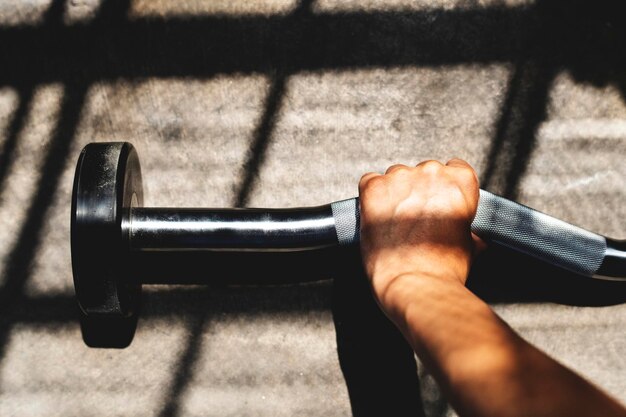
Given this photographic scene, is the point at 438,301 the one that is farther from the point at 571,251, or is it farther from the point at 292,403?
the point at 292,403

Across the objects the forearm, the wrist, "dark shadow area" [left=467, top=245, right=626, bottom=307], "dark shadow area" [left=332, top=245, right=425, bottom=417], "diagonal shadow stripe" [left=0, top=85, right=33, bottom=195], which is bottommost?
"dark shadow area" [left=332, top=245, right=425, bottom=417]

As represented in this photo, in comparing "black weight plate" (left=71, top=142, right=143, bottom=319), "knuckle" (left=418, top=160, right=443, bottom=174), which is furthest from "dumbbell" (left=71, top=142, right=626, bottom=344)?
"knuckle" (left=418, top=160, right=443, bottom=174)

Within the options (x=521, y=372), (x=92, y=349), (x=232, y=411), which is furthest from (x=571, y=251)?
(x=92, y=349)

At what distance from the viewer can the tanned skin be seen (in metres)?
0.58

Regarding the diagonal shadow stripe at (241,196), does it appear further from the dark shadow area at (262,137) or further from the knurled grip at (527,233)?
the knurled grip at (527,233)

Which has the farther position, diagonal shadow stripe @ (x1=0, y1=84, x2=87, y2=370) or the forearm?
diagonal shadow stripe @ (x1=0, y1=84, x2=87, y2=370)

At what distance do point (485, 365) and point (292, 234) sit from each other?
525 mm

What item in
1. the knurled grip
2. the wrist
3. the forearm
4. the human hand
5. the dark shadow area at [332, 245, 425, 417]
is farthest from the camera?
the dark shadow area at [332, 245, 425, 417]

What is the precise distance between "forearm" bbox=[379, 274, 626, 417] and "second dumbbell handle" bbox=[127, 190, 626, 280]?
29cm

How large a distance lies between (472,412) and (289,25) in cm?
101

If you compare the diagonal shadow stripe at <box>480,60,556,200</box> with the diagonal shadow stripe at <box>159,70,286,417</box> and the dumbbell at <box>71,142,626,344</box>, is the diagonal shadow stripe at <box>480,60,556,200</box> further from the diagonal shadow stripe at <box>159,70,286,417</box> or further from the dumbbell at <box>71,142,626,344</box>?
the diagonal shadow stripe at <box>159,70,286,417</box>

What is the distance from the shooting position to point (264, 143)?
129 cm

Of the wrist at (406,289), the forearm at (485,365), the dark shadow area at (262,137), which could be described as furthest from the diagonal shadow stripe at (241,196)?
the forearm at (485,365)

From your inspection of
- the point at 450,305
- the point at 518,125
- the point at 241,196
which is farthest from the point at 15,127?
the point at 518,125
